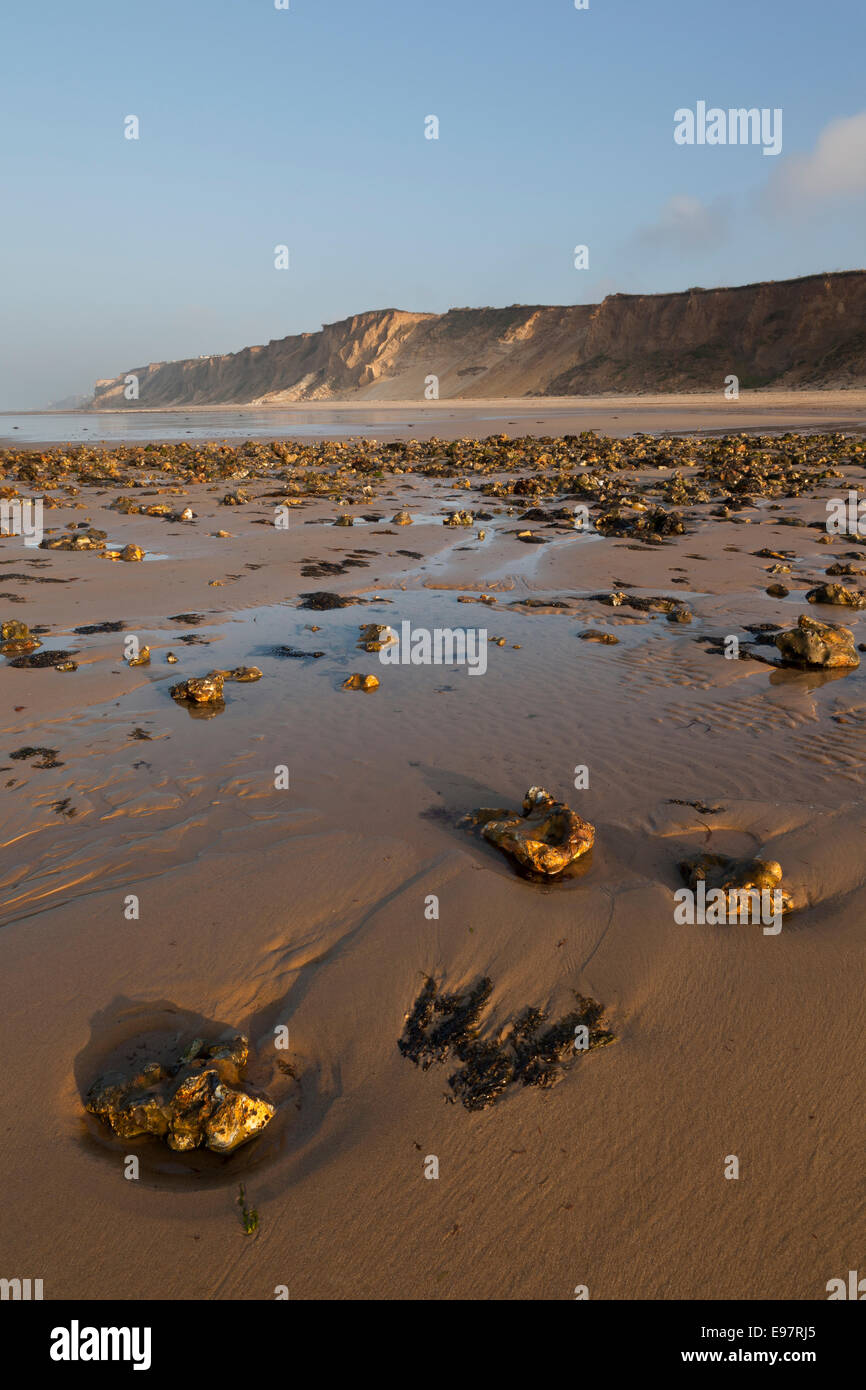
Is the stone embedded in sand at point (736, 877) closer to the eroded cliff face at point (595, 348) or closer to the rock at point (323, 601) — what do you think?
the rock at point (323, 601)

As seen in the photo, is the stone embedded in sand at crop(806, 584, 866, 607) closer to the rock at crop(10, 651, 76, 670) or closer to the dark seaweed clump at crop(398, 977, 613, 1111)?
the dark seaweed clump at crop(398, 977, 613, 1111)

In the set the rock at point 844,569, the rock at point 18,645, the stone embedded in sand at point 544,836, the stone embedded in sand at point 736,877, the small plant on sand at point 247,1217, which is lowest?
the small plant on sand at point 247,1217

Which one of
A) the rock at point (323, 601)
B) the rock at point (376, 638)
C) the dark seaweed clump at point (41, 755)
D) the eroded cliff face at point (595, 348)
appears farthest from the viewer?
the eroded cliff face at point (595, 348)

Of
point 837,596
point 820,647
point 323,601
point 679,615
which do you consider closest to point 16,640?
point 323,601

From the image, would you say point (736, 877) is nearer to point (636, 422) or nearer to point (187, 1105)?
point (187, 1105)

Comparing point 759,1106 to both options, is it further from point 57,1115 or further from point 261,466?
point 261,466

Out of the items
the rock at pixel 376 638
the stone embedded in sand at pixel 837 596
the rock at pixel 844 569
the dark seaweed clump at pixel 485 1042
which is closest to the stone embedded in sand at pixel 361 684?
the rock at pixel 376 638
